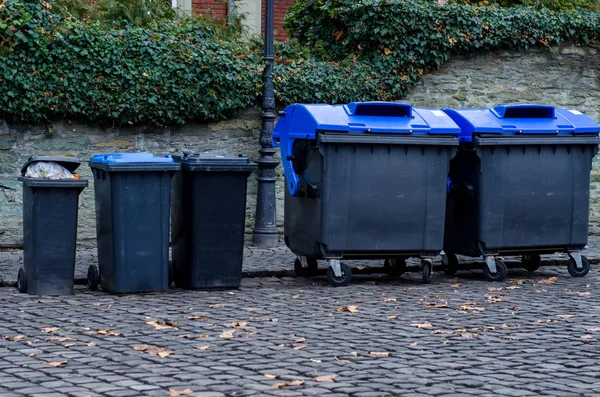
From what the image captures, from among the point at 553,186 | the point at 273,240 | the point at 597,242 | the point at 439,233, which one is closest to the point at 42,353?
the point at 439,233

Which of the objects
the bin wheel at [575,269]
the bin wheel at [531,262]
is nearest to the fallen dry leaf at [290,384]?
the bin wheel at [575,269]

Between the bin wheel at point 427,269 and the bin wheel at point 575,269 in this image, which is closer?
the bin wheel at point 427,269

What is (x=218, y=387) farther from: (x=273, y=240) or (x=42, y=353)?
(x=273, y=240)

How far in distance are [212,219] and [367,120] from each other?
5.34ft

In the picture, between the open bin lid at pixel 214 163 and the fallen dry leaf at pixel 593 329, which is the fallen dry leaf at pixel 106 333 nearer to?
the open bin lid at pixel 214 163

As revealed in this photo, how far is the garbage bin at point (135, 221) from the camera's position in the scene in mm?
9242

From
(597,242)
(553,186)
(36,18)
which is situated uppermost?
(36,18)

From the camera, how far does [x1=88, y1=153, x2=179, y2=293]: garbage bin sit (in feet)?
30.3

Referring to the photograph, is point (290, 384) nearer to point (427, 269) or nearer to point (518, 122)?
point (427, 269)

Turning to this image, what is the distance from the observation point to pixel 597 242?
14.0 meters

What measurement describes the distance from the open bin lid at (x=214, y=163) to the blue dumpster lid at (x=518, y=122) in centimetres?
207

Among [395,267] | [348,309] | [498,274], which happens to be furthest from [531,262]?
[348,309]

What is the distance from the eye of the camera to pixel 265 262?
1148 centimetres

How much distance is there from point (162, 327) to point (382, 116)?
3.43 metres
